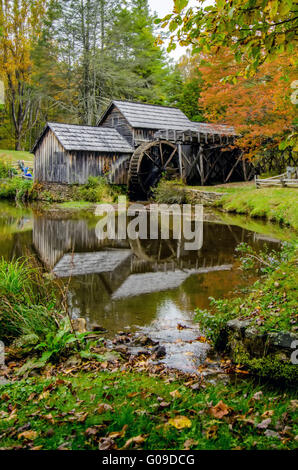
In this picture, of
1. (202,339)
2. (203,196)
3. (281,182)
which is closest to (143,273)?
(202,339)

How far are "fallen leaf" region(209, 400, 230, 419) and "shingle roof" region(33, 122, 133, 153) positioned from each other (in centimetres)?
2142

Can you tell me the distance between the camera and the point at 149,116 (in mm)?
27438

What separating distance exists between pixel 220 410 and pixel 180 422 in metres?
0.40

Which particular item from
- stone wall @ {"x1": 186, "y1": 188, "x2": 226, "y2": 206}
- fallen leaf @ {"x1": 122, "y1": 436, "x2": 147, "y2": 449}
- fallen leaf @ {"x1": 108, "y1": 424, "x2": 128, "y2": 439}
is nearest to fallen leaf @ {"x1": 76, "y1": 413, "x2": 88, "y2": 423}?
fallen leaf @ {"x1": 108, "y1": 424, "x2": 128, "y2": 439}

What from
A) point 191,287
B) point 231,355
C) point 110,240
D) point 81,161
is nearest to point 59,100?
point 81,161

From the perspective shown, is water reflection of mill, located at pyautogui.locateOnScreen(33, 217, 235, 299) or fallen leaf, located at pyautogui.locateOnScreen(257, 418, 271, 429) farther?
water reflection of mill, located at pyautogui.locateOnScreen(33, 217, 235, 299)

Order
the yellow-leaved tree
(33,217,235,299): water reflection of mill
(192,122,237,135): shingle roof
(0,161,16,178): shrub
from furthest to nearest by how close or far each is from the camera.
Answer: the yellow-leaved tree < (0,161,16,178): shrub < (192,122,237,135): shingle roof < (33,217,235,299): water reflection of mill

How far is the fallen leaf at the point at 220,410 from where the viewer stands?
3047 mm

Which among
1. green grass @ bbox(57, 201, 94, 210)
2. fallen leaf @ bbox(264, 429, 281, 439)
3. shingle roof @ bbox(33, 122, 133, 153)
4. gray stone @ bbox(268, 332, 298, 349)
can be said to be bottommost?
fallen leaf @ bbox(264, 429, 281, 439)

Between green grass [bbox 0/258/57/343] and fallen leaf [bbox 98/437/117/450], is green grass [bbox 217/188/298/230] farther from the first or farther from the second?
fallen leaf [bbox 98/437/117/450]

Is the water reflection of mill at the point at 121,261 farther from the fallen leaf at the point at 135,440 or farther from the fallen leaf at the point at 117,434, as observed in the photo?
the fallen leaf at the point at 135,440

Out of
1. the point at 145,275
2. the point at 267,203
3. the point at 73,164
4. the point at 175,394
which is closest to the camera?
the point at 175,394

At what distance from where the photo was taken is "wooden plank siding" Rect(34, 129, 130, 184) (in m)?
23.9

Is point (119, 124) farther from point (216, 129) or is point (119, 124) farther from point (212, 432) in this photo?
point (212, 432)
